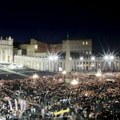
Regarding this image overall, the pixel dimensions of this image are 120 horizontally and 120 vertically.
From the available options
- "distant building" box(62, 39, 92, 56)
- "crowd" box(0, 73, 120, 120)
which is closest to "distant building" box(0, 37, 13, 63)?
"distant building" box(62, 39, 92, 56)

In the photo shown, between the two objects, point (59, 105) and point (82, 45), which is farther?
point (82, 45)

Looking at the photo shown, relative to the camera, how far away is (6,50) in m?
123

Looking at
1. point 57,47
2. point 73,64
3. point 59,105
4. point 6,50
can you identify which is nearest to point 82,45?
point 57,47

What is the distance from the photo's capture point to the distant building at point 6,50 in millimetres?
121525

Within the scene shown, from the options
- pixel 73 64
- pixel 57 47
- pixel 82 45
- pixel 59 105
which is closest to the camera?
pixel 59 105

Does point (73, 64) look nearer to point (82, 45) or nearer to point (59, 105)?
point (82, 45)

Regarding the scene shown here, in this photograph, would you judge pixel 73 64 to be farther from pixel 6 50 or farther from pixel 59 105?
pixel 59 105

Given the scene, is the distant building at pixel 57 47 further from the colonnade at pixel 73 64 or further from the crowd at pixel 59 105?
the crowd at pixel 59 105

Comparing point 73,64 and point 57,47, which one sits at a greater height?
point 57,47

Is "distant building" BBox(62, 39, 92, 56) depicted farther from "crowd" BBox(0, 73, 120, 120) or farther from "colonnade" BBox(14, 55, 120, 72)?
"crowd" BBox(0, 73, 120, 120)

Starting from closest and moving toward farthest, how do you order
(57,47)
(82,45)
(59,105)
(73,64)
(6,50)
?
1. (59,105)
2. (73,64)
3. (6,50)
4. (57,47)
5. (82,45)

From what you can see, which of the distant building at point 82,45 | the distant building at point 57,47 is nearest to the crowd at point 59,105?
the distant building at point 57,47

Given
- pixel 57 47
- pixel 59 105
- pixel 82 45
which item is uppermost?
pixel 82 45

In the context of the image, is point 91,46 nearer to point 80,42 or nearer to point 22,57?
point 80,42
